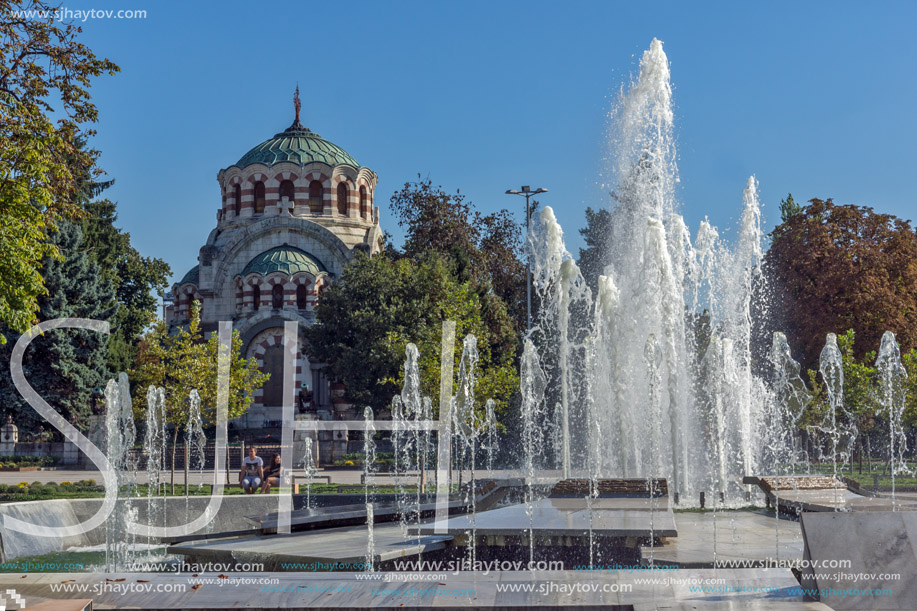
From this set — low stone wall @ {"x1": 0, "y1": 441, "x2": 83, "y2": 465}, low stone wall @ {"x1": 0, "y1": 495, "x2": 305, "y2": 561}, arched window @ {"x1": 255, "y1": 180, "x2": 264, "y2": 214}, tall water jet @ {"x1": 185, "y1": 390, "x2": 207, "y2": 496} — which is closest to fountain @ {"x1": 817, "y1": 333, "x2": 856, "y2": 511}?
low stone wall @ {"x1": 0, "y1": 495, "x2": 305, "y2": 561}

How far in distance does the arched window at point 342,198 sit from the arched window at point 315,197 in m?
0.89

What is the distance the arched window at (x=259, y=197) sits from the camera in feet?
147

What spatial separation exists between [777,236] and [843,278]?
4378 millimetres

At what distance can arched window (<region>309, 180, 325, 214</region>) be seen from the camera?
147 feet

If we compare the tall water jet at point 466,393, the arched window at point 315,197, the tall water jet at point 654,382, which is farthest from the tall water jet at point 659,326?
the arched window at point 315,197

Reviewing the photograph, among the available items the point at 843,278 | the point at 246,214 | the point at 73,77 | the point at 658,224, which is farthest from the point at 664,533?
the point at 246,214

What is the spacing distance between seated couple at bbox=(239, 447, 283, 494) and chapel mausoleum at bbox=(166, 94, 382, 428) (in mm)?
21510

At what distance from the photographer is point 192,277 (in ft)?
147

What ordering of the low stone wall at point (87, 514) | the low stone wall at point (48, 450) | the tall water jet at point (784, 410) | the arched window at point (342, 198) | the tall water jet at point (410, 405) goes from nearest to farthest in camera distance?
the low stone wall at point (87, 514) < the tall water jet at point (784, 410) < the tall water jet at point (410, 405) < the low stone wall at point (48, 450) < the arched window at point (342, 198)

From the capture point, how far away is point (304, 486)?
21.2 metres

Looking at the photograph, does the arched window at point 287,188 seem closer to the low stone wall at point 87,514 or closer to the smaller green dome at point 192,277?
the smaller green dome at point 192,277

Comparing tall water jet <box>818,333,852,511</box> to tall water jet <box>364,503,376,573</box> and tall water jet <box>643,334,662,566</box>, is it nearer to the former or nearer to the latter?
tall water jet <box>643,334,662,566</box>

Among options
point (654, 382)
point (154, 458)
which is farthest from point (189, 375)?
point (654, 382)

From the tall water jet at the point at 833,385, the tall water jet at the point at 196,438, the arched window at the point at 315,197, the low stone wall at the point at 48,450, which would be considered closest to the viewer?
the tall water jet at the point at 833,385
